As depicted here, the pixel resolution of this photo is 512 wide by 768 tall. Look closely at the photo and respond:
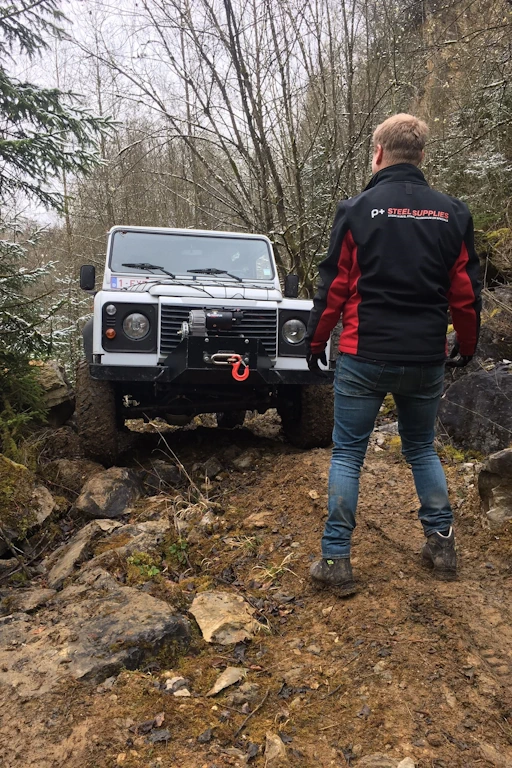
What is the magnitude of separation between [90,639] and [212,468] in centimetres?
251

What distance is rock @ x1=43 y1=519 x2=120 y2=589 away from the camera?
3.42 m

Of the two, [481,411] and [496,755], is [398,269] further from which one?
[481,411]

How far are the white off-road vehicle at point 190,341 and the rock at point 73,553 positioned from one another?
103 centimetres

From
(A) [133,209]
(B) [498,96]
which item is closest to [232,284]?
(B) [498,96]

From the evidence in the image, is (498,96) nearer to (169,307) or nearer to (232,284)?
(232,284)

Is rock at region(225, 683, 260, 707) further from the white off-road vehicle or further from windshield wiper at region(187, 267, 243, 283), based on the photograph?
windshield wiper at region(187, 267, 243, 283)

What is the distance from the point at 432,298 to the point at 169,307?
2.40 m

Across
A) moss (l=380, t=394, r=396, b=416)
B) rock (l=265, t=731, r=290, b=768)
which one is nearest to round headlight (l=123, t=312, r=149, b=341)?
rock (l=265, t=731, r=290, b=768)

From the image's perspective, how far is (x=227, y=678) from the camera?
217 cm

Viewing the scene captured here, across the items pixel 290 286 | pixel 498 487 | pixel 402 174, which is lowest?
pixel 498 487

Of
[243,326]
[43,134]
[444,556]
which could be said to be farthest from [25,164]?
[444,556]

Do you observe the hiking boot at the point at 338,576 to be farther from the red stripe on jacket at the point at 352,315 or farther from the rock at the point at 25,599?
the rock at the point at 25,599

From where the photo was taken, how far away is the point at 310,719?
1.92 m

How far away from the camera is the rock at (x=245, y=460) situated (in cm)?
493
